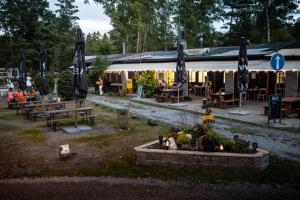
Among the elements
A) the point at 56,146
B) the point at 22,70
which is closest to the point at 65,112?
the point at 56,146

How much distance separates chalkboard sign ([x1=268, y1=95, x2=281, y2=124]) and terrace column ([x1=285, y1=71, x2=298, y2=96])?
588cm

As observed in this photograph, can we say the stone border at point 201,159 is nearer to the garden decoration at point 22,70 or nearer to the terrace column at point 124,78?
the garden decoration at point 22,70

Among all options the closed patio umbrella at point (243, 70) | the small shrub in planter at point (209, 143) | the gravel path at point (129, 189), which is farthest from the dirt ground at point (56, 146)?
the closed patio umbrella at point (243, 70)

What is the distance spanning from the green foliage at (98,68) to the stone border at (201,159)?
68.6ft

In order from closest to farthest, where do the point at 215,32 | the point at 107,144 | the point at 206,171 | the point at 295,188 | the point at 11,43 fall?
the point at 295,188 < the point at 206,171 < the point at 107,144 < the point at 11,43 < the point at 215,32

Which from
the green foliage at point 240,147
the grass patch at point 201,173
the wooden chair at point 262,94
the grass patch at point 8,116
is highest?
the wooden chair at point 262,94

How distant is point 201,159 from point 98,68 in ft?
71.0

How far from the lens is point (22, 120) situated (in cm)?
1341

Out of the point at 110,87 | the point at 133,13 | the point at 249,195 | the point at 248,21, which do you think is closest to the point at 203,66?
the point at 133,13

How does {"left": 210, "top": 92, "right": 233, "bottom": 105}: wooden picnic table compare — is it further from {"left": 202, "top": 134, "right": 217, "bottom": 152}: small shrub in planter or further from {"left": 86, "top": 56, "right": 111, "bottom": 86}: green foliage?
{"left": 86, "top": 56, "right": 111, "bottom": 86}: green foliage

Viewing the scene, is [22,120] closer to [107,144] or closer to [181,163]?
[107,144]

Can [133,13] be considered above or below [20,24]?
below

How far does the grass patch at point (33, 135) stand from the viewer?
965 centimetres

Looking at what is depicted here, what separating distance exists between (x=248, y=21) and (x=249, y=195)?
1478 inches
